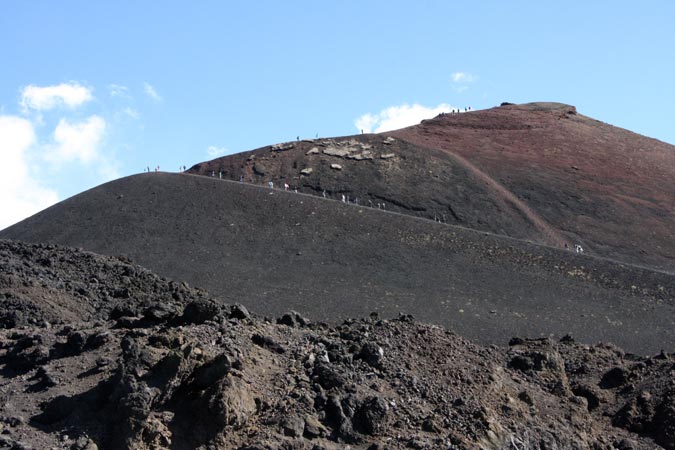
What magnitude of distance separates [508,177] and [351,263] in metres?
23.3

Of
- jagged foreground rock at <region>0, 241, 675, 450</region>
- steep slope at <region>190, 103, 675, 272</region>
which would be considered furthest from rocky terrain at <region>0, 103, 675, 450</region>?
steep slope at <region>190, 103, 675, 272</region>

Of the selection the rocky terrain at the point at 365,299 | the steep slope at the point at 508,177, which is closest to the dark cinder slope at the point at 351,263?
the rocky terrain at the point at 365,299

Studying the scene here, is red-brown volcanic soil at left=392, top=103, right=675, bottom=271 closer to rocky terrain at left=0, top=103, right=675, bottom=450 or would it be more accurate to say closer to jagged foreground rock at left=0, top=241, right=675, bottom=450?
rocky terrain at left=0, top=103, right=675, bottom=450

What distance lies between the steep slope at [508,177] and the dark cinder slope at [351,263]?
24.8 feet

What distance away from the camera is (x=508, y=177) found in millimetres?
62438

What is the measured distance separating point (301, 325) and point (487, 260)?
22274mm

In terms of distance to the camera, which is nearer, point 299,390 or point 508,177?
point 299,390

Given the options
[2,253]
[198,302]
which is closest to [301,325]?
[198,302]

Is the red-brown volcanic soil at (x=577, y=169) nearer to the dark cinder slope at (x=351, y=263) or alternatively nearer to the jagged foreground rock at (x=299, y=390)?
the dark cinder slope at (x=351, y=263)

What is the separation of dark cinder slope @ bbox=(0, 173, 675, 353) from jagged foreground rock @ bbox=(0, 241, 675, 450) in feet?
40.5

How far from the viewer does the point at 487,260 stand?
43.2 meters

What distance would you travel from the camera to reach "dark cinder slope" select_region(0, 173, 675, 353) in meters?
36.3

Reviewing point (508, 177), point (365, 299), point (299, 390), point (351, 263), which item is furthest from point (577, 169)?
point (299, 390)

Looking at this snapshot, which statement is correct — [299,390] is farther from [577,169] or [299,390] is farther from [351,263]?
[577,169]
